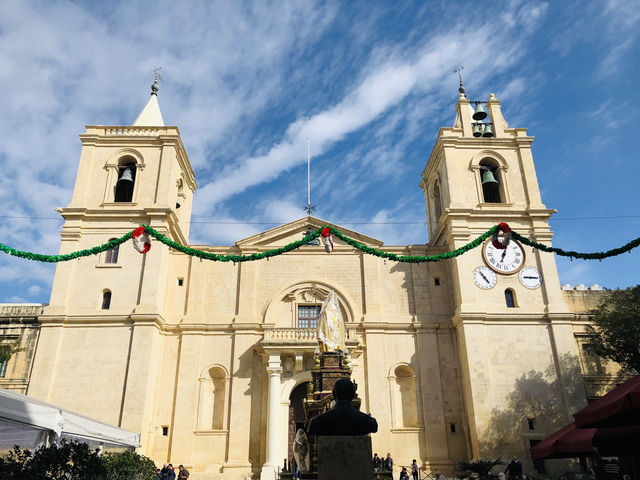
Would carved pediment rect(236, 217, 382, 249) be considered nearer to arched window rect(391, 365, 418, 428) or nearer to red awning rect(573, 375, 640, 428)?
arched window rect(391, 365, 418, 428)

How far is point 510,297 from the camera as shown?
23.7 metres

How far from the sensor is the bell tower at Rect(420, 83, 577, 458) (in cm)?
2198

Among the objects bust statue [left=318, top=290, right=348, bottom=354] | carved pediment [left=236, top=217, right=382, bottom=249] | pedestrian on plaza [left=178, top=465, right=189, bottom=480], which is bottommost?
pedestrian on plaza [left=178, top=465, right=189, bottom=480]

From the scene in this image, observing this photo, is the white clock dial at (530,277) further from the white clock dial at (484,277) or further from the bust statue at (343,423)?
the bust statue at (343,423)

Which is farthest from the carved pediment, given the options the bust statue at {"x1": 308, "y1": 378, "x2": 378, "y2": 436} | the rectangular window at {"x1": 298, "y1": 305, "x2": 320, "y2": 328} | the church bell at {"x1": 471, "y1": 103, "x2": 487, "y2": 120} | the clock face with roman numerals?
the bust statue at {"x1": 308, "y1": 378, "x2": 378, "y2": 436}

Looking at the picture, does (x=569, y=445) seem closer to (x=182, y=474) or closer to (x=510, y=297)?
(x=510, y=297)

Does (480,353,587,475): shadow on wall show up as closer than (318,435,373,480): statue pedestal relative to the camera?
No

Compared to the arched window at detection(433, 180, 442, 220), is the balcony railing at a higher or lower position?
lower

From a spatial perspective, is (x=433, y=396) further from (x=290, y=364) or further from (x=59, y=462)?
(x=59, y=462)

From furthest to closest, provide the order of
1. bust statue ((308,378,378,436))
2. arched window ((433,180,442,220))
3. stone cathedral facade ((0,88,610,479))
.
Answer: arched window ((433,180,442,220))
stone cathedral facade ((0,88,610,479))
bust statue ((308,378,378,436))

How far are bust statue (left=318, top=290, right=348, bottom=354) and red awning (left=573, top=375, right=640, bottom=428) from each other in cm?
861

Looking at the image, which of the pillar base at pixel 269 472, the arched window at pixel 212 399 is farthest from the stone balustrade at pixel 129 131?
the pillar base at pixel 269 472

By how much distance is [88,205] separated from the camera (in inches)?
979

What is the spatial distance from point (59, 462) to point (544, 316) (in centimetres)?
2049
